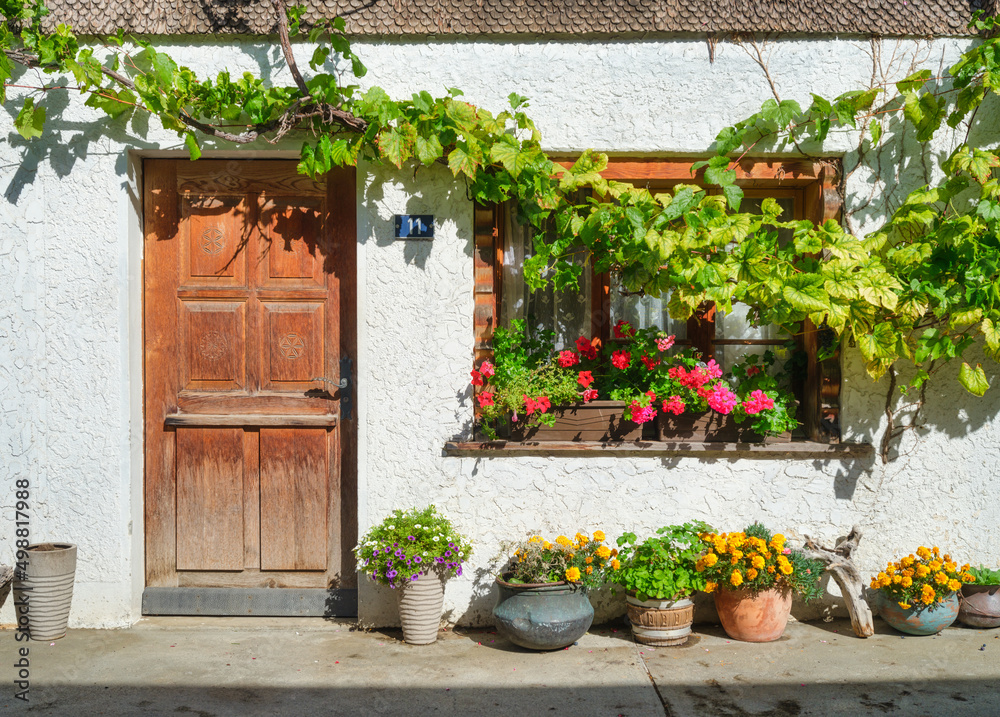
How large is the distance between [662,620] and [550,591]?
1.83 ft

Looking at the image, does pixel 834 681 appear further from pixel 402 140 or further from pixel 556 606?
pixel 402 140

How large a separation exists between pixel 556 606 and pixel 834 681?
3.98ft

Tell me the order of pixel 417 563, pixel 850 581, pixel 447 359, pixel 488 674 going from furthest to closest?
pixel 447 359 < pixel 850 581 < pixel 417 563 < pixel 488 674

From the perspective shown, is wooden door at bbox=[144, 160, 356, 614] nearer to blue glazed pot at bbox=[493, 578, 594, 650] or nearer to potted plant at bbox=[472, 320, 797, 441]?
potted plant at bbox=[472, 320, 797, 441]

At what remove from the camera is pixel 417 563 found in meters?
3.66

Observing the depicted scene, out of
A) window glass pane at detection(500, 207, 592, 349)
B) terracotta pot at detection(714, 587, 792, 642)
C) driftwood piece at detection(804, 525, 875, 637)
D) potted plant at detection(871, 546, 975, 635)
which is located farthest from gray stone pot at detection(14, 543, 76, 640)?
potted plant at detection(871, 546, 975, 635)

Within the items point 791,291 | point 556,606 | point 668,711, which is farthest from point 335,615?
point 791,291

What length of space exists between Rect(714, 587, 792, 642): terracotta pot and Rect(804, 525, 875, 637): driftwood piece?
23cm

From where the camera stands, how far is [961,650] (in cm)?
362

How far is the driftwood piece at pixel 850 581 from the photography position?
148 inches

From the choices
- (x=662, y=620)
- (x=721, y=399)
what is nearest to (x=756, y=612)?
(x=662, y=620)

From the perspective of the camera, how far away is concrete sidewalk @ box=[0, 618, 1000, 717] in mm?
3096

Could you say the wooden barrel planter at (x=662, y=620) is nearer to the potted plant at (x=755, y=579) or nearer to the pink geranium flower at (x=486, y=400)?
the potted plant at (x=755, y=579)

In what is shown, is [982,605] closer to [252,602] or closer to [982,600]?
[982,600]
